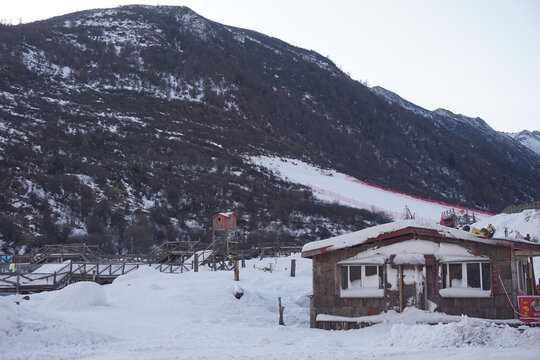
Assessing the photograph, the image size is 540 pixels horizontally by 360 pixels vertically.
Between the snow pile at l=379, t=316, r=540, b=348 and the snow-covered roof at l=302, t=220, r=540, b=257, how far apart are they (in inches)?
125

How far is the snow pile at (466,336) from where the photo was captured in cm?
1184

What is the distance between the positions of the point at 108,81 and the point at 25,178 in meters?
54.7

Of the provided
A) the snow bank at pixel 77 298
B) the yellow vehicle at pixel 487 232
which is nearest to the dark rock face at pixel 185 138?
the snow bank at pixel 77 298

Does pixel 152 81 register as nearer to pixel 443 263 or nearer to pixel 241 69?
pixel 241 69

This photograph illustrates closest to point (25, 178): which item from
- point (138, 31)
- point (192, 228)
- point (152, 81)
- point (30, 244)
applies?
point (30, 244)

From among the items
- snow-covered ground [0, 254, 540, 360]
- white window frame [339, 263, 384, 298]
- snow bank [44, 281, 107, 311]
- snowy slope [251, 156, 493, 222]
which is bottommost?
snow-covered ground [0, 254, 540, 360]

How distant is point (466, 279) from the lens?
51.4ft

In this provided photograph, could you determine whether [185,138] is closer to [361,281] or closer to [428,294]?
[361,281]

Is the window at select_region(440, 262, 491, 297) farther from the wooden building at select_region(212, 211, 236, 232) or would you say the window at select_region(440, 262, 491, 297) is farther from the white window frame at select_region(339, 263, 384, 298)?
the wooden building at select_region(212, 211, 236, 232)

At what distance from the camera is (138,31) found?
13012 centimetres

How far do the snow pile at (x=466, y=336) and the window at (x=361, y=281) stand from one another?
3.31m

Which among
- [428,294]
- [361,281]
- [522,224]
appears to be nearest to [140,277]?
[361,281]

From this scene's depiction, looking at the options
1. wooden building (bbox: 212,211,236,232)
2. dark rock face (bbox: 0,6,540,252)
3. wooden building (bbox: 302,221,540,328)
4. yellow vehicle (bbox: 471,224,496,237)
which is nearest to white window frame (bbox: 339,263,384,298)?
wooden building (bbox: 302,221,540,328)

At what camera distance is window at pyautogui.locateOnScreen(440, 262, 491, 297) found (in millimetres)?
15406
